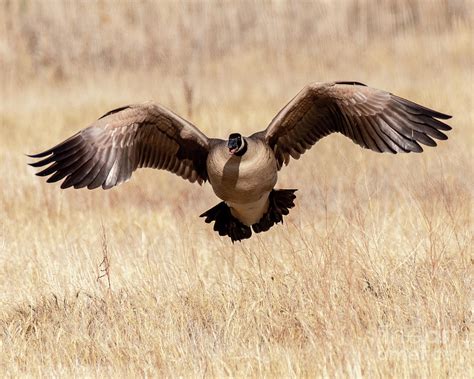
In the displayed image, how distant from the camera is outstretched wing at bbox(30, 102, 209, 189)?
7141 millimetres

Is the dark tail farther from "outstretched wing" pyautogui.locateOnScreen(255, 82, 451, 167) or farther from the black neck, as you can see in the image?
the black neck

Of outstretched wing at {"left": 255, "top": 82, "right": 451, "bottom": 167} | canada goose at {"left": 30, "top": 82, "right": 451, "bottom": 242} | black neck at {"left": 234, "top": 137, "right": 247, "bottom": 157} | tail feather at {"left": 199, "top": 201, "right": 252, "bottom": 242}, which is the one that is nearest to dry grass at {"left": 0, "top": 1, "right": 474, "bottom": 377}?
tail feather at {"left": 199, "top": 201, "right": 252, "bottom": 242}

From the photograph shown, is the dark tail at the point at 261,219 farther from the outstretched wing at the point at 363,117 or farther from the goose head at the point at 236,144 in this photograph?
the goose head at the point at 236,144

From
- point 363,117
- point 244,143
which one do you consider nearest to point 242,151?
point 244,143

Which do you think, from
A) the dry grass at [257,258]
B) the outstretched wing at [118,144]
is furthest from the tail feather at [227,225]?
the outstretched wing at [118,144]

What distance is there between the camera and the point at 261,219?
772 cm

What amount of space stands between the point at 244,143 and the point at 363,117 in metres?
0.99

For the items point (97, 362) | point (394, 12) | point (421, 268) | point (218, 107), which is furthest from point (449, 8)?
point (97, 362)

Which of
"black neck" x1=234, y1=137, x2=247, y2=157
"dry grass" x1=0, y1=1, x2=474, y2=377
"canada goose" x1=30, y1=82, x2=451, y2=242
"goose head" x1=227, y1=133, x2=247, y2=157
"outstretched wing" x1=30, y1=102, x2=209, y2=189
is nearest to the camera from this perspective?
"dry grass" x1=0, y1=1, x2=474, y2=377

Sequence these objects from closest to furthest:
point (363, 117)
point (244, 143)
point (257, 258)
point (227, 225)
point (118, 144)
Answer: point (257, 258) < point (244, 143) < point (363, 117) < point (118, 144) < point (227, 225)

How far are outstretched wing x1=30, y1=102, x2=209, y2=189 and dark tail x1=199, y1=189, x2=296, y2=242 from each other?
534 mm

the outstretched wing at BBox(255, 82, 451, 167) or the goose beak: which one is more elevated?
the outstretched wing at BBox(255, 82, 451, 167)

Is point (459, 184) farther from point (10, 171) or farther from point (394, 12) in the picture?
point (394, 12)

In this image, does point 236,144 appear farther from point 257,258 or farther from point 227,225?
point 227,225
